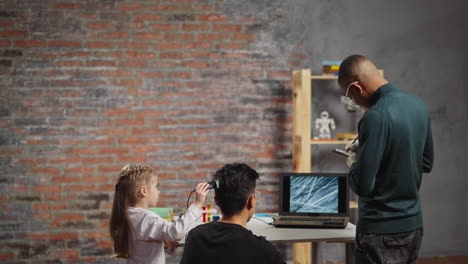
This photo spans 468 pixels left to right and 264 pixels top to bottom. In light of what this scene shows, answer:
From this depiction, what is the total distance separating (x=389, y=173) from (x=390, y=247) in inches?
12.8

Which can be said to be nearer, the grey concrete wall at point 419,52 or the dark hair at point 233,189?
the dark hair at point 233,189

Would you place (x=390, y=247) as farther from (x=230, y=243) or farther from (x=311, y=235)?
(x=230, y=243)

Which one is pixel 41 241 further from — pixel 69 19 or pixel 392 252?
pixel 392 252

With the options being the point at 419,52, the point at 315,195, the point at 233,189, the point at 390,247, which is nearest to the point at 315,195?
the point at 315,195

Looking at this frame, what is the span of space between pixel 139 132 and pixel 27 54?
43.1 inches

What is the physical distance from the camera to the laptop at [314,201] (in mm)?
3057

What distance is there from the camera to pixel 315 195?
3.12m

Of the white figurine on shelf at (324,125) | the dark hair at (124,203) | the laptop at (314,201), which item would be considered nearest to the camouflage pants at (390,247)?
the laptop at (314,201)

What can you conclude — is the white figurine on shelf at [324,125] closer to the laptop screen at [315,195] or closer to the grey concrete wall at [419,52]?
the grey concrete wall at [419,52]

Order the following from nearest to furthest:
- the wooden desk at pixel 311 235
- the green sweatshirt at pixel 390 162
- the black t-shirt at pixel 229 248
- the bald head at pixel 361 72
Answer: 1. the black t-shirt at pixel 229 248
2. the green sweatshirt at pixel 390 162
3. the bald head at pixel 361 72
4. the wooden desk at pixel 311 235

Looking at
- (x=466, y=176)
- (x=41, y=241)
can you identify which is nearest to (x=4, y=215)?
(x=41, y=241)

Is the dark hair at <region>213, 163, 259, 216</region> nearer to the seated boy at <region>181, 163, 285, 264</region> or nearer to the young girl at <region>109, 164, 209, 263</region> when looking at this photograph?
the seated boy at <region>181, 163, 285, 264</region>

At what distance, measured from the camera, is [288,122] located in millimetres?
4387

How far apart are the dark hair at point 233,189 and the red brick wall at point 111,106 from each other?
2.33 m
